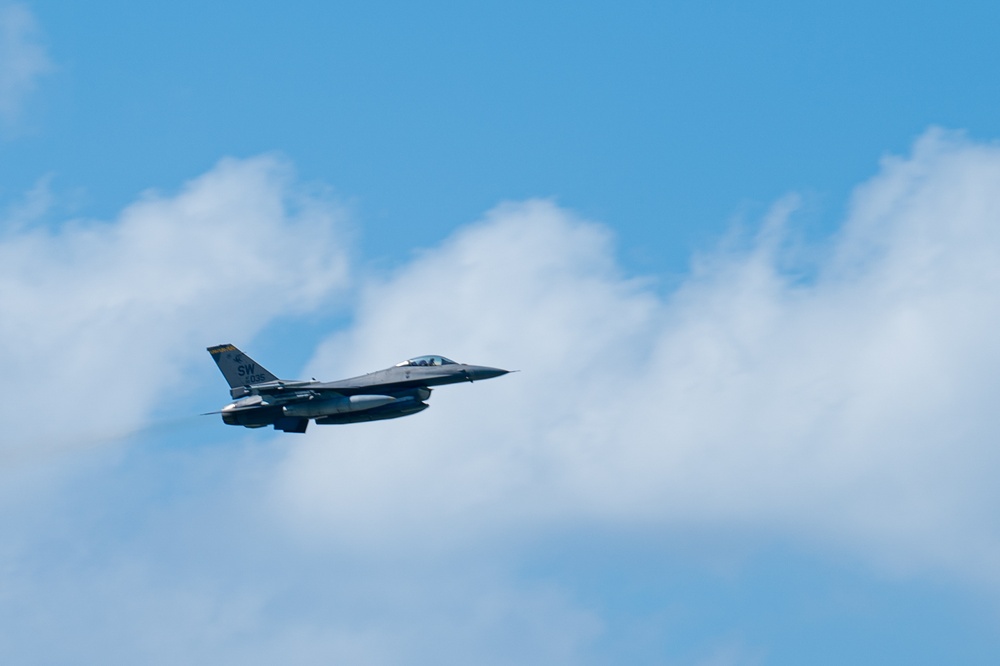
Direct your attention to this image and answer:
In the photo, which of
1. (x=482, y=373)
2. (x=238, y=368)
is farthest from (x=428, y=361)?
(x=238, y=368)

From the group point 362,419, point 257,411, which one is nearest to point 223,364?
point 257,411

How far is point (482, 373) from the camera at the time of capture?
66.6 meters

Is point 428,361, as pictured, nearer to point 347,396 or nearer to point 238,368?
point 347,396

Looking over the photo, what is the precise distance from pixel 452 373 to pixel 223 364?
12359 mm

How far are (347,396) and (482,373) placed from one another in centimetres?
681

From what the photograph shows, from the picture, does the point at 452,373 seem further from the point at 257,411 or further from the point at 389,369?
the point at 257,411

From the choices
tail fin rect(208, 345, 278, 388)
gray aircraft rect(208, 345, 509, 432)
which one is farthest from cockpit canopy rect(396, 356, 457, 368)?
tail fin rect(208, 345, 278, 388)

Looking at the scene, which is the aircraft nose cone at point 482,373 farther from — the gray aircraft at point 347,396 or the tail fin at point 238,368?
the tail fin at point 238,368

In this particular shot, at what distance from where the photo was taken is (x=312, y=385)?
67125 mm

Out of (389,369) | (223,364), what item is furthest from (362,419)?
(223,364)

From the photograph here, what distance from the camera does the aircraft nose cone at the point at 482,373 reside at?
66.4 meters

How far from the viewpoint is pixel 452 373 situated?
66750 mm

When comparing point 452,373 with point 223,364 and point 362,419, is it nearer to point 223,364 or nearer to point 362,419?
point 362,419

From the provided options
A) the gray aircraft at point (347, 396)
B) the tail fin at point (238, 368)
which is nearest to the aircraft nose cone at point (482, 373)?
the gray aircraft at point (347, 396)
